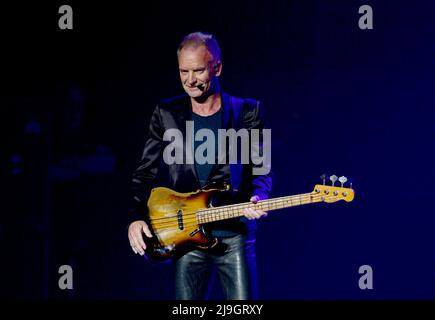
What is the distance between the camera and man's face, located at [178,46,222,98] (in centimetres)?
369

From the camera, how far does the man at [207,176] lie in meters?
3.54

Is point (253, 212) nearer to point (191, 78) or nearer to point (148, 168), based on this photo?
point (148, 168)

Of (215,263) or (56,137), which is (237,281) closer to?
(215,263)

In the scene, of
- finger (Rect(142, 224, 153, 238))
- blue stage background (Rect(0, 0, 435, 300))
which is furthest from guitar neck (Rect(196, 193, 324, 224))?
blue stage background (Rect(0, 0, 435, 300))

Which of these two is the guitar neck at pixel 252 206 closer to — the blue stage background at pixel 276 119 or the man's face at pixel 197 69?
the man's face at pixel 197 69

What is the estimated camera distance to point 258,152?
145 inches

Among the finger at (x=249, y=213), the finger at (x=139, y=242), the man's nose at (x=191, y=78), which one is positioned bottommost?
the finger at (x=139, y=242)

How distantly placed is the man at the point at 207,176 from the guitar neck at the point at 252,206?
40 millimetres

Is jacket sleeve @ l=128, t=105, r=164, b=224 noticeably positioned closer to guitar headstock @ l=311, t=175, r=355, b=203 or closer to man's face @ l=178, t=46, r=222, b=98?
man's face @ l=178, t=46, r=222, b=98

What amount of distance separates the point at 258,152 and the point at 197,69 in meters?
0.61

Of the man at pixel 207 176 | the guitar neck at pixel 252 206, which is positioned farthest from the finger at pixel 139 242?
the guitar neck at pixel 252 206

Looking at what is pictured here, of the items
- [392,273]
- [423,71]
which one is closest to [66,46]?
[423,71]

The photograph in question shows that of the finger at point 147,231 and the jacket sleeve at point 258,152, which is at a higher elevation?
the jacket sleeve at point 258,152
